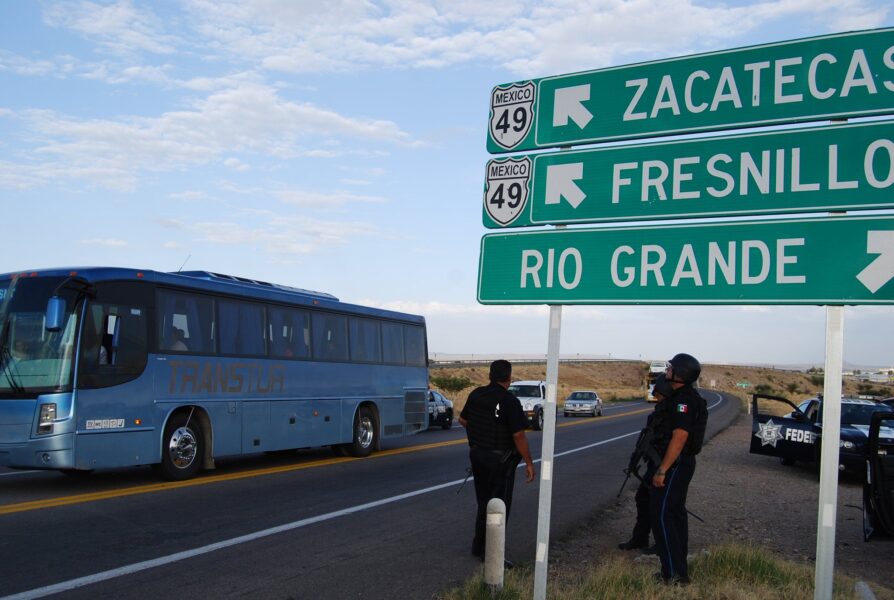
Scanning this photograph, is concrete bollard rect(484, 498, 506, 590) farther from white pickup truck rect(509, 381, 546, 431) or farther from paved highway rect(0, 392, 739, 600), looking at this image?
white pickup truck rect(509, 381, 546, 431)

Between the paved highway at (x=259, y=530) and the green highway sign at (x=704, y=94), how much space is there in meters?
3.82

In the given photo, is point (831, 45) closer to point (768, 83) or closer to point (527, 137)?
point (768, 83)

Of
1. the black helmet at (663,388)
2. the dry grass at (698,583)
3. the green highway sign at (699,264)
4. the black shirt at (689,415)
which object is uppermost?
the green highway sign at (699,264)

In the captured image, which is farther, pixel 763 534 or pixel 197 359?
pixel 197 359

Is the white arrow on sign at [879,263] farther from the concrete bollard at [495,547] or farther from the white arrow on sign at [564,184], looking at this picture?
the concrete bollard at [495,547]

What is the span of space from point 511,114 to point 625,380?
12626cm

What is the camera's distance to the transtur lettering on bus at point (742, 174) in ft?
17.4

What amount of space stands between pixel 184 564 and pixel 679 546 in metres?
4.24

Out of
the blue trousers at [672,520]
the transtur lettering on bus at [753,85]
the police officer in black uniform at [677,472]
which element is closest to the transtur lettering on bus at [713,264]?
the transtur lettering on bus at [753,85]

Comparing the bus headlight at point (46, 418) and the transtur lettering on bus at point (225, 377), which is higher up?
the transtur lettering on bus at point (225, 377)

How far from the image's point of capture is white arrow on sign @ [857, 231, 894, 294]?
200 inches

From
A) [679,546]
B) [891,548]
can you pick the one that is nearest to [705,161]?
[679,546]

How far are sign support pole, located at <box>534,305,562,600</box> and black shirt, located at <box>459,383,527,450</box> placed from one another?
1.65m

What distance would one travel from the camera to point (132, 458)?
11.8 metres
